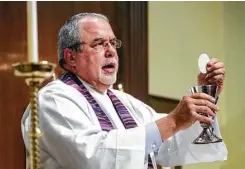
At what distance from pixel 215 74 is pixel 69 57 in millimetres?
441

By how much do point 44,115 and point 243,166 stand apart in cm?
184

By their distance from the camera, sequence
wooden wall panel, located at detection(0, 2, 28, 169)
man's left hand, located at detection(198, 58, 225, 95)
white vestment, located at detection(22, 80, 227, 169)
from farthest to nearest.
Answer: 1. wooden wall panel, located at detection(0, 2, 28, 169)
2. man's left hand, located at detection(198, 58, 225, 95)
3. white vestment, located at detection(22, 80, 227, 169)

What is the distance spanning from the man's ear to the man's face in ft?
0.07

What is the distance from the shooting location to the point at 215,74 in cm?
147

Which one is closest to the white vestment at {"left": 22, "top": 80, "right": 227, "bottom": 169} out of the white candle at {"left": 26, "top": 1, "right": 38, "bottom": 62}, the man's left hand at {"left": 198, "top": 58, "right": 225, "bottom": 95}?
the man's left hand at {"left": 198, "top": 58, "right": 225, "bottom": 95}

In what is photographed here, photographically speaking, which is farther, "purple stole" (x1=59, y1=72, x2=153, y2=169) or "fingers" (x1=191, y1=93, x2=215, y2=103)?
"purple stole" (x1=59, y1=72, x2=153, y2=169)

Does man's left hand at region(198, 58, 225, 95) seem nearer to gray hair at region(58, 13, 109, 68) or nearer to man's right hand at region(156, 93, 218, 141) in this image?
man's right hand at region(156, 93, 218, 141)

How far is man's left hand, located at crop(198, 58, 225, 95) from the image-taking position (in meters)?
1.45

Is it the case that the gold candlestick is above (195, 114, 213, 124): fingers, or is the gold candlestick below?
above

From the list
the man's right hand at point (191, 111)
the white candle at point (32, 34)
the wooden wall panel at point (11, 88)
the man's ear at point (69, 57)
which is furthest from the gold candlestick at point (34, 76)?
the wooden wall panel at point (11, 88)

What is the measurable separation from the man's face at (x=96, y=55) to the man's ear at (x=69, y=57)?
0.8 inches

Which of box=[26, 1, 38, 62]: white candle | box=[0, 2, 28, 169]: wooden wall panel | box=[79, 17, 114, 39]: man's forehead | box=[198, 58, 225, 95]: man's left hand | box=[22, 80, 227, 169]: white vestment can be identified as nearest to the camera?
box=[26, 1, 38, 62]: white candle

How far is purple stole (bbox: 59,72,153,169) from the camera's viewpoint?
153 centimetres

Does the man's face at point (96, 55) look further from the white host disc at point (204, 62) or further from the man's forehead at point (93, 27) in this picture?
the white host disc at point (204, 62)
